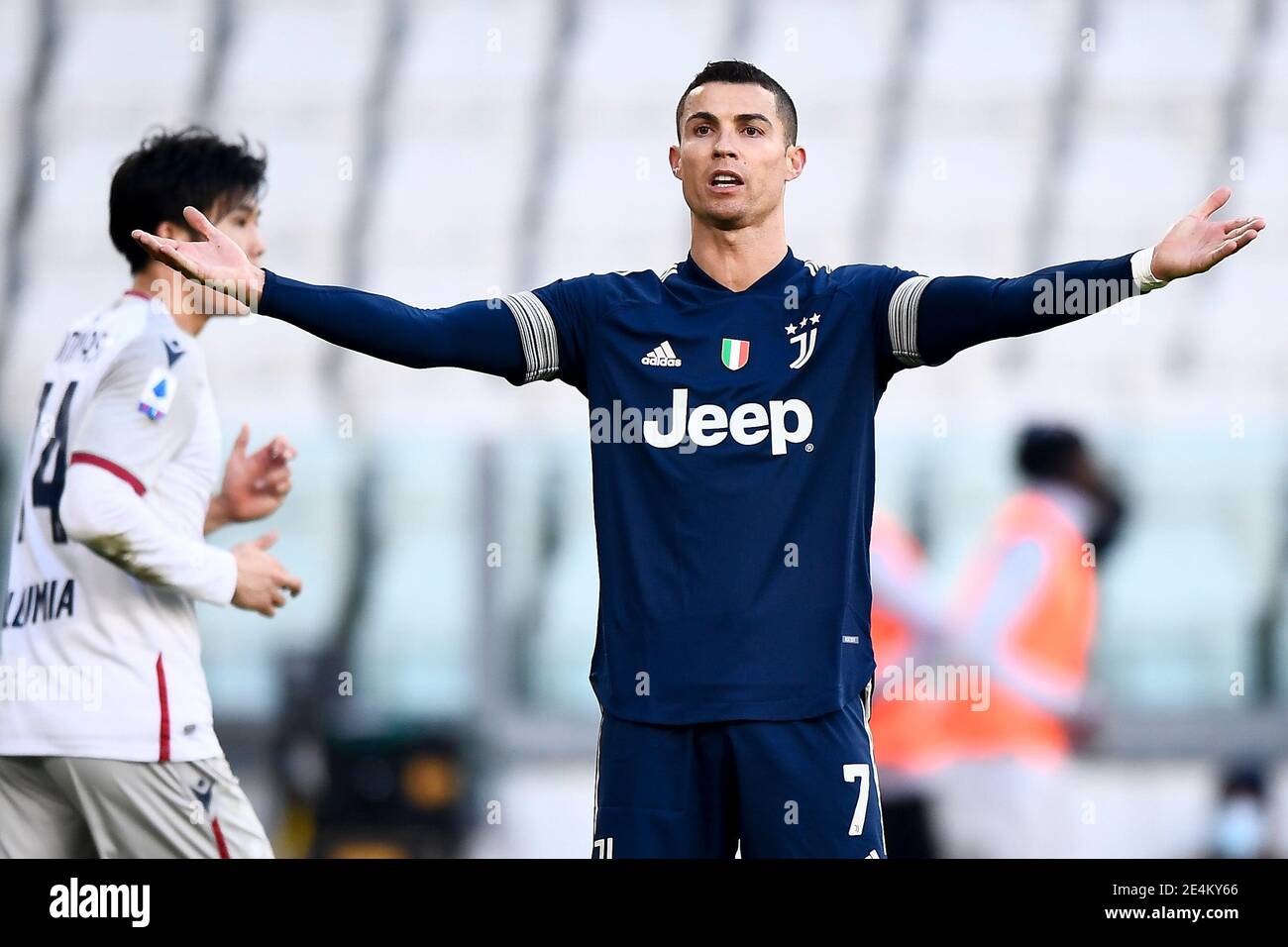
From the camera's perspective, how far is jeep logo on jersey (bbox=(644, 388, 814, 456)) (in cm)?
259

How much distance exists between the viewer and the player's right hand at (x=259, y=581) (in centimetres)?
330

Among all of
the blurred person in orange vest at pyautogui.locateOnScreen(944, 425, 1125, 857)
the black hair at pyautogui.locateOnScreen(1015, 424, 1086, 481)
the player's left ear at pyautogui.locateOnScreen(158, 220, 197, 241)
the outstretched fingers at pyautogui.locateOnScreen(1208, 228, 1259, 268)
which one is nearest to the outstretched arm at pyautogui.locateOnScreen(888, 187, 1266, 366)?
the outstretched fingers at pyautogui.locateOnScreen(1208, 228, 1259, 268)

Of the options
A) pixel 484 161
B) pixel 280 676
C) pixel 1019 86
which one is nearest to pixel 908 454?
pixel 1019 86

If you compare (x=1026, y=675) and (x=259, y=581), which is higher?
(x=259, y=581)

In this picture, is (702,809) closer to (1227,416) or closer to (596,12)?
(1227,416)

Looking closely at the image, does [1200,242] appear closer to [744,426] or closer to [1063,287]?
[1063,287]

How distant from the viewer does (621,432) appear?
2.63 m

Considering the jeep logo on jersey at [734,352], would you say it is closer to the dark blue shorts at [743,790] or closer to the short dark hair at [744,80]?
the short dark hair at [744,80]

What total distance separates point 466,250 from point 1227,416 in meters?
3.14

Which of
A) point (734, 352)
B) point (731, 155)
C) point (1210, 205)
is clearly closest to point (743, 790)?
point (734, 352)

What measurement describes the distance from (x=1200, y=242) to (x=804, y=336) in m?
0.63

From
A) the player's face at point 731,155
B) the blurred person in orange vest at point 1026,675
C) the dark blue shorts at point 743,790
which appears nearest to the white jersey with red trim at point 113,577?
the dark blue shorts at point 743,790

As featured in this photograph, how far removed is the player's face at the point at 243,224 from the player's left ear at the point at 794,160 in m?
1.24

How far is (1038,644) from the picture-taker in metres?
5.32
